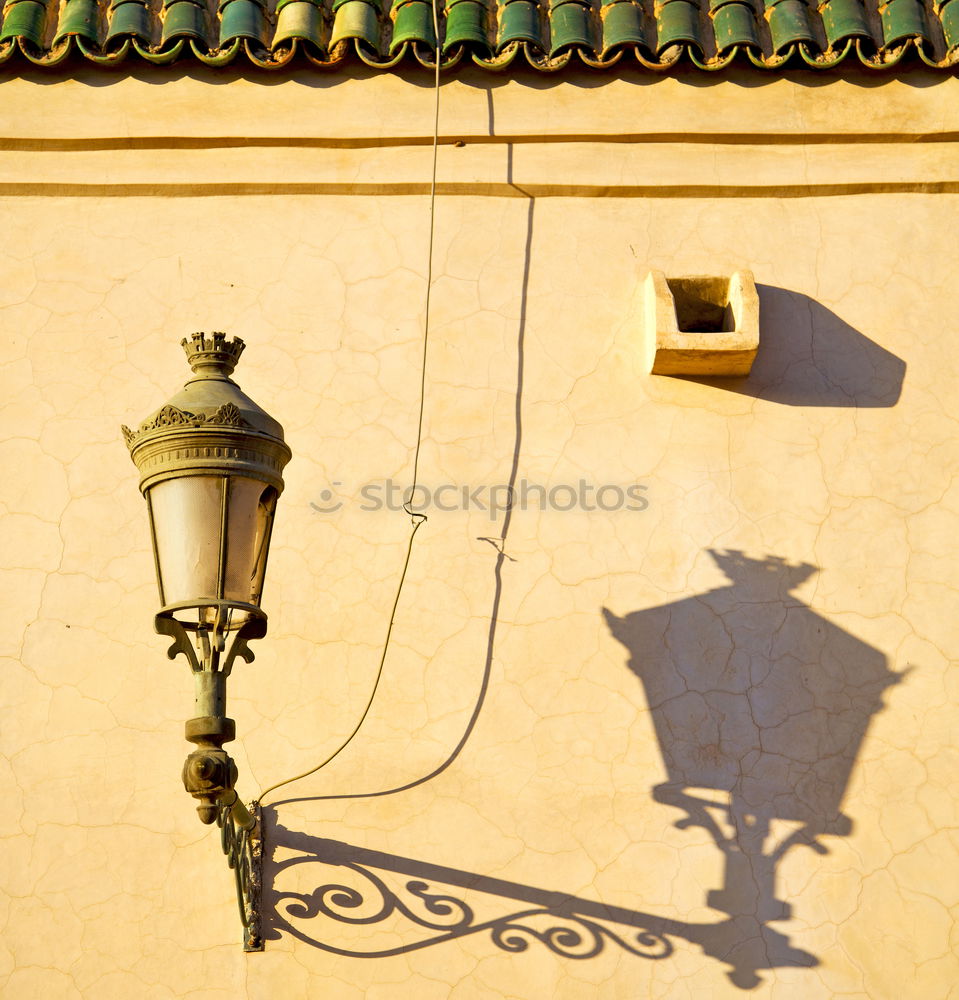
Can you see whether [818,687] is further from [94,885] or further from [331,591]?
[94,885]

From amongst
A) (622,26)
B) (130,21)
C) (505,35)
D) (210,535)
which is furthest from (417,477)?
(130,21)

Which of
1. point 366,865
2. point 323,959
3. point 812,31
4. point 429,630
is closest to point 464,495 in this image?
point 429,630

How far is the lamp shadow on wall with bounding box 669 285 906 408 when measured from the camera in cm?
406

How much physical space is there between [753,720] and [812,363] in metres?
1.09

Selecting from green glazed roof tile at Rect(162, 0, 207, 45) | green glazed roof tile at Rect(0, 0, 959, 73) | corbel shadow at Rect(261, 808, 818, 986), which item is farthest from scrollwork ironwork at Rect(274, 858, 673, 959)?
green glazed roof tile at Rect(162, 0, 207, 45)

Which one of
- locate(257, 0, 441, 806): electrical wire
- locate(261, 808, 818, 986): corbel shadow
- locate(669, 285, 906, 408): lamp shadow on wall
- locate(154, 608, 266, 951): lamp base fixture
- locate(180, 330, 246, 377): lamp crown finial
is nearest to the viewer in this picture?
locate(154, 608, 266, 951): lamp base fixture

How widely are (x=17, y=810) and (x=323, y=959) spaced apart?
2.84ft

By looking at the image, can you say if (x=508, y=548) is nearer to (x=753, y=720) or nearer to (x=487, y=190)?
(x=753, y=720)

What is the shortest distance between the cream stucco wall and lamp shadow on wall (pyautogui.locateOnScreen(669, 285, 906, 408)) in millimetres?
10

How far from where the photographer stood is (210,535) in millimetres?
2953

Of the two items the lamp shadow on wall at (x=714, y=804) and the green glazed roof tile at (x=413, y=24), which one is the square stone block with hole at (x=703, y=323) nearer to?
the lamp shadow on wall at (x=714, y=804)

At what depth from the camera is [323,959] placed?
11.2 feet

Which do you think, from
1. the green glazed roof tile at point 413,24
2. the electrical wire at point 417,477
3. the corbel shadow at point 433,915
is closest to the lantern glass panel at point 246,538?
the electrical wire at point 417,477

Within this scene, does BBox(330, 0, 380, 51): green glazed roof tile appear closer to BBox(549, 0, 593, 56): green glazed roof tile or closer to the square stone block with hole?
BBox(549, 0, 593, 56): green glazed roof tile
